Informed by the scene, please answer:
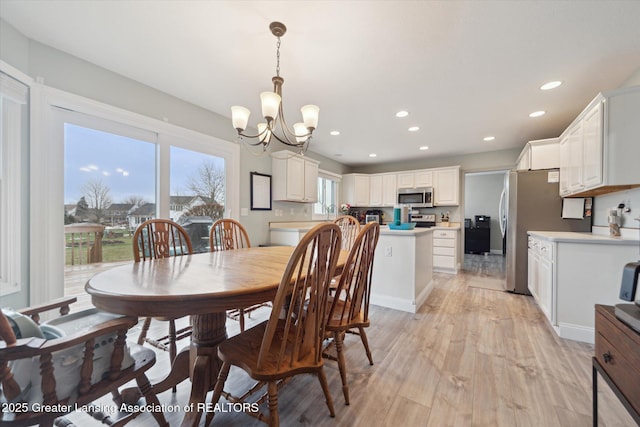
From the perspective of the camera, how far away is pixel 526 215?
3.30 metres

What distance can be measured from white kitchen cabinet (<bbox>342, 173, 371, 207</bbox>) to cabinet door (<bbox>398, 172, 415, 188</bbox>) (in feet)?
2.49

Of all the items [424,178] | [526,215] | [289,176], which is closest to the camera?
[526,215]

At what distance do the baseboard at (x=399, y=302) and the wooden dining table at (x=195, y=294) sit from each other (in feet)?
5.13

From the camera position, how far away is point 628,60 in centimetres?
199

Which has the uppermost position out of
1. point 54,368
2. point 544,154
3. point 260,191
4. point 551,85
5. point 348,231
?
point 551,85

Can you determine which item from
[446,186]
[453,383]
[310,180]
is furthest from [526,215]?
[310,180]

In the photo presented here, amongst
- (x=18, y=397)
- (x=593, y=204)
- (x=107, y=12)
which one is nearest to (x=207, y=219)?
(x=107, y=12)

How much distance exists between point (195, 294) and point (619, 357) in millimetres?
1577

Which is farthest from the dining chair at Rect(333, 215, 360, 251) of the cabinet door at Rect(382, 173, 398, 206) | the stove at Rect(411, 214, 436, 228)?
the stove at Rect(411, 214, 436, 228)

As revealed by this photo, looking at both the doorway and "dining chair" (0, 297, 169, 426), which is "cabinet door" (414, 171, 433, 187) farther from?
"dining chair" (0, 297, 169, 426)

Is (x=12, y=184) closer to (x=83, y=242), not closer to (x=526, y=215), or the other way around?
(x=83, y=242)

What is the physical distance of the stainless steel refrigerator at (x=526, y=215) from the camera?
315 centimetres

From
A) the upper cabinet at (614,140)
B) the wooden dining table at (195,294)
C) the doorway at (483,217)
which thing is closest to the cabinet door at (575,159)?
the upper cabinet at (614,140)

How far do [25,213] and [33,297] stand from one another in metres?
0.64
